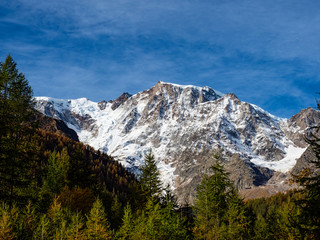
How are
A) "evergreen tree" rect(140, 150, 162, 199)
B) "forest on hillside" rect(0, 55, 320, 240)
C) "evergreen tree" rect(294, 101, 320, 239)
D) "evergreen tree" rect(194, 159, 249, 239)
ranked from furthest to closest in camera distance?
"evergreen tree" rect(140, 150, 162, 199), "evergreen tree" rect(194, 159, 249, 239), "forest on hillside" rect(0, 55, 320, 240), "evergreen tree" rect(294, 101, 320, 239)

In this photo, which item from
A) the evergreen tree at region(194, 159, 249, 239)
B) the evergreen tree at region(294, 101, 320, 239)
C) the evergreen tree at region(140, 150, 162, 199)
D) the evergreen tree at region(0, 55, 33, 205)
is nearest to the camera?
the evergreen tree at region(294, 101, 320, 239)

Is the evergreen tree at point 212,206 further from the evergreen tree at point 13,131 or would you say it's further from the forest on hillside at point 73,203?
the evergreen tree at point 13,131

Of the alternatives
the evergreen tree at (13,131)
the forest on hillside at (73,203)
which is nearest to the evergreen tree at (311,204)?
the forest on hillside at (73,203)

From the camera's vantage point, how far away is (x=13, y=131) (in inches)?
1033

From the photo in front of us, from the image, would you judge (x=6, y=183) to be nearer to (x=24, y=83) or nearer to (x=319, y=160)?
(x=24, y=83)

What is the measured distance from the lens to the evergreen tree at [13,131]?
84.1 ft

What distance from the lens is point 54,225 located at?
23.5 meters

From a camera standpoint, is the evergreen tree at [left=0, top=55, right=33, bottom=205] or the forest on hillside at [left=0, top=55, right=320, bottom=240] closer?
the forest on hillside at [left=0, top=55, right=320, bottom=240]

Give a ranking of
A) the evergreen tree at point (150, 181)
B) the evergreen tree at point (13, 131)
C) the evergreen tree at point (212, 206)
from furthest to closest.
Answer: the evergreen tree at point (150, 181), the evergreen tree at point (212, 206), the evergreen tree at point (13, 131)

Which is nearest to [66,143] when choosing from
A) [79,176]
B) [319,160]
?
[79,176]

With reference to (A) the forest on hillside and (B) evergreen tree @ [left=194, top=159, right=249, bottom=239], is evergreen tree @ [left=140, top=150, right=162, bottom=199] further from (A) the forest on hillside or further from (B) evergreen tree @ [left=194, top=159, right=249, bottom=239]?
(B) evergreen tree @ [left=194, top=159, right=249, bottom=239]

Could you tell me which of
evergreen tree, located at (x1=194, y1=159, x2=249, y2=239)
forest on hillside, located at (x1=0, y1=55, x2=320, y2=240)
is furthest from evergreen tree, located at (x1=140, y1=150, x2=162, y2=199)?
evergreen tree, located at (x1=194, y1=159, x2=249, y2=239)

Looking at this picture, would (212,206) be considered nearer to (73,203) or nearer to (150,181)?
(150,181)

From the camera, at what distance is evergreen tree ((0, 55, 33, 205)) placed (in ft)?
84.1
